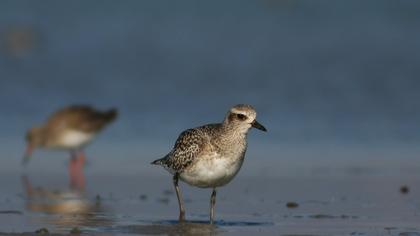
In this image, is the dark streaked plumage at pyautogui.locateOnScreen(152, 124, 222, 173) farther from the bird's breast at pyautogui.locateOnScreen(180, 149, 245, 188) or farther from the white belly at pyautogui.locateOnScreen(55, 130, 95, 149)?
the white belly at pyautogui.locateOnScreen(55, 130, 95, 149)

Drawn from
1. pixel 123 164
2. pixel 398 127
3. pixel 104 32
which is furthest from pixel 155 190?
pixel 104 32

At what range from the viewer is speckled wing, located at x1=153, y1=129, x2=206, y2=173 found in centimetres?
868

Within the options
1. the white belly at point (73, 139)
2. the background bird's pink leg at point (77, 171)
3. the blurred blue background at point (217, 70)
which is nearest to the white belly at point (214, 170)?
the background bird's pink leg at point (77, 171)

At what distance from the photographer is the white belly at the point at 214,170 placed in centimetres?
848

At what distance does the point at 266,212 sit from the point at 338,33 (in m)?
12.6

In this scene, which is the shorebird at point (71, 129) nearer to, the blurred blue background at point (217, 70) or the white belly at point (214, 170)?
the blurred blue background at point (217, 70)

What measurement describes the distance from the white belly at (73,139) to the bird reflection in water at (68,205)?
7.77 feet

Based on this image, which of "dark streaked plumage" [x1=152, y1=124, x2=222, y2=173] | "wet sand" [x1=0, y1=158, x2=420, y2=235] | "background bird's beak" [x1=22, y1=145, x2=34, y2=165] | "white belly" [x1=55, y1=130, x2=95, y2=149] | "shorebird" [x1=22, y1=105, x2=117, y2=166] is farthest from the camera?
"white belly" [x1=55, y1=130, x2=95, y2=149]

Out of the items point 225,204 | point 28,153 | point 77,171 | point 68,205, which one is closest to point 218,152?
point 225,204

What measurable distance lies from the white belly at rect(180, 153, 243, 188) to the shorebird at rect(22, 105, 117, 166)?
5.35 m

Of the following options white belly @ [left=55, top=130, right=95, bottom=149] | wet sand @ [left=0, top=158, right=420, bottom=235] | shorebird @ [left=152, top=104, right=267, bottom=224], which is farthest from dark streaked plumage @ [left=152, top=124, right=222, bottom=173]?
white belly @ [left=55, top=130, right=95, bottom=149]

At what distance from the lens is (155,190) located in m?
10.8

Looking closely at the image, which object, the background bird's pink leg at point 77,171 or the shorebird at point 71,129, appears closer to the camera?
the background bird's pink leg at point 77,171

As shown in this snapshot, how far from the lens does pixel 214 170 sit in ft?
27.9
